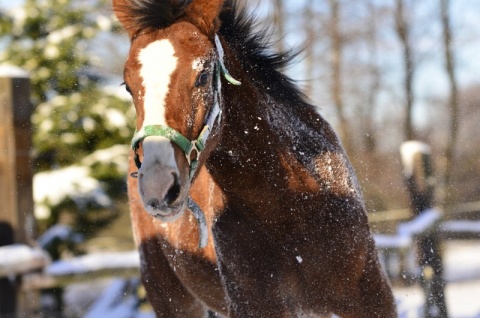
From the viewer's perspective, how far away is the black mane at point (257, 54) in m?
3.03

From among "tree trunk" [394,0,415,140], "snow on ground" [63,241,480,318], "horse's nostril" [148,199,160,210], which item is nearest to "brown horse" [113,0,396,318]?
"horse's nostril" [148,199,160,210]

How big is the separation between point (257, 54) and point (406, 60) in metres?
6.36

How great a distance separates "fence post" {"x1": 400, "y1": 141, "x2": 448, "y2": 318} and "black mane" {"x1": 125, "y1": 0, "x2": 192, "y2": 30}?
2.72 m

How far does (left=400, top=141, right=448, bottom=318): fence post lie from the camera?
15.6 feet

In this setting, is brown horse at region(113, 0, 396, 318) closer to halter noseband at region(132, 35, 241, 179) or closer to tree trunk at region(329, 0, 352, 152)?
halter noseband at region(132, 35, 241, 179)

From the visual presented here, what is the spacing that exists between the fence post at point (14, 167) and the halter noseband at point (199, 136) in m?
3.41

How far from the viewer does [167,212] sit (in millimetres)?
2236

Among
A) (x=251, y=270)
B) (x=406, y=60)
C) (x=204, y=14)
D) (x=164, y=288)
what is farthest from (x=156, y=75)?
(x=406, y=60)

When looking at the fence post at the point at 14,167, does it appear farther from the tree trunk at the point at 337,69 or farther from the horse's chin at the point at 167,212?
the tree trunk at the point at 337,69

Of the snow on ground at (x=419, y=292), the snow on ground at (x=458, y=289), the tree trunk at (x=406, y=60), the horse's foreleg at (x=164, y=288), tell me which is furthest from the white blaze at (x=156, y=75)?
the tree trunk at (x=406, y=60)

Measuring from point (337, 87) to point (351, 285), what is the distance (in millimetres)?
6008

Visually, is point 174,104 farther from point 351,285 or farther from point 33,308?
point 33,308

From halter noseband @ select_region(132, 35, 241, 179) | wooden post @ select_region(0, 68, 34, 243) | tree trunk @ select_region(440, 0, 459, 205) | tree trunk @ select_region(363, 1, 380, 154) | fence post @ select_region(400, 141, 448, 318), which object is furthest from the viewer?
tree trunk @ select_region(363, 1, 380, 154)

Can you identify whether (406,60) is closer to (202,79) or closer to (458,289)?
(458,289)
